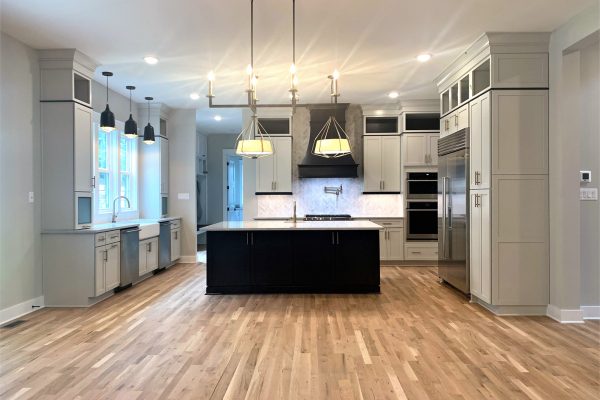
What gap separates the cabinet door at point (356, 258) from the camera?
498 centimetres

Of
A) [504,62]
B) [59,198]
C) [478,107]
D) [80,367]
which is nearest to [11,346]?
[80,367]

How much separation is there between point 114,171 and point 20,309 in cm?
263

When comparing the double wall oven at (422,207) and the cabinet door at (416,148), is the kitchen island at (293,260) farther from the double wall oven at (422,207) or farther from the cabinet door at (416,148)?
the cabinet door at (416,148)

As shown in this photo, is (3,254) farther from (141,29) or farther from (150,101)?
(150,101)

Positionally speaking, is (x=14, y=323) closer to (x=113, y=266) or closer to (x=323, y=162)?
→ (x=113, y=266)

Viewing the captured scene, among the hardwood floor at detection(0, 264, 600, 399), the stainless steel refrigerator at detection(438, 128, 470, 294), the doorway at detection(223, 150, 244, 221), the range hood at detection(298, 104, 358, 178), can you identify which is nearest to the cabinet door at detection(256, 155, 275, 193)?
the range hood at detection(298, 104, 358, 178)

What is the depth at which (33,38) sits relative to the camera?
13.6 ft

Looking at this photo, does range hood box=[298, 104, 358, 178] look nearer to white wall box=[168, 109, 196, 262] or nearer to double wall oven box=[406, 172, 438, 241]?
double wall oven box=[406, 172, 438, 241]

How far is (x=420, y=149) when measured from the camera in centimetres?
696

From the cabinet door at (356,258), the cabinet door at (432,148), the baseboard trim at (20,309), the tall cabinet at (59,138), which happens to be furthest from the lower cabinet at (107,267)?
the cabinet door at (432,148)

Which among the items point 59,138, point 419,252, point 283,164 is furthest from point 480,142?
point 59,138

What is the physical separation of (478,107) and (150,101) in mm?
5299

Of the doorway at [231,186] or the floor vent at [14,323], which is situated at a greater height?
the doorway at [231,186]

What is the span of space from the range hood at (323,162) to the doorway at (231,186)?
372 cm
